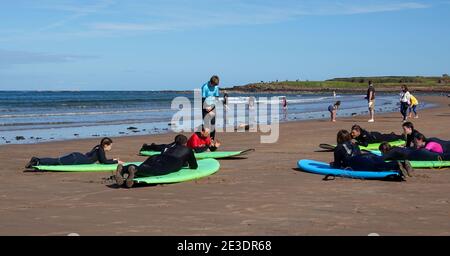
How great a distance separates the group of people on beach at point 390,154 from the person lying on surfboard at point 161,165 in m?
2.58

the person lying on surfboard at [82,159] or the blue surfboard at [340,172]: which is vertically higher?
the person lying on surfboard at [82,159]

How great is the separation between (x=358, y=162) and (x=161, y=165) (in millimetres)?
3325

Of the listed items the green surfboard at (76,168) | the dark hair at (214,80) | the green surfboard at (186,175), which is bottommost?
the green surfboard at (76,168)

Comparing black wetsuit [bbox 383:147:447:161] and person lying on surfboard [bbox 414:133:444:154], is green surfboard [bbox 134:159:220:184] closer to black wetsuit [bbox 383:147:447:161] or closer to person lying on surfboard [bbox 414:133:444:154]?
black wetsuit [bbox 383:147:447:161]

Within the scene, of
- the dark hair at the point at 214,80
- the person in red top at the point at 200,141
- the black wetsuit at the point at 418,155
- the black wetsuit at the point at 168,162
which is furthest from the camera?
the dark hair at the point at 214,80

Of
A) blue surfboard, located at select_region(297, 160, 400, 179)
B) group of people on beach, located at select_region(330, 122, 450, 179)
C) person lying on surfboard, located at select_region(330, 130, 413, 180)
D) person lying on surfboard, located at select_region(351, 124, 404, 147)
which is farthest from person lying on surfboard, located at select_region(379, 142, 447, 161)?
person lying on surfboard, located at select_region(351, 124, 404, 147)

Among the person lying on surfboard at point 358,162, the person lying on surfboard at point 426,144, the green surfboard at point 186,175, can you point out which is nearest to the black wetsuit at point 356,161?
the person lying on surfboard at point 358,162

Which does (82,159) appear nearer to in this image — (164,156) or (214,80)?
(164,156)

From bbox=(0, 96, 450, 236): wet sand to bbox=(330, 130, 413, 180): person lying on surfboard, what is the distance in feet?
0.95

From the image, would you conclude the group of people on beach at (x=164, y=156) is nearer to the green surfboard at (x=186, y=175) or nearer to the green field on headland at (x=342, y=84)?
the green surfboard at (x=186, y=175)

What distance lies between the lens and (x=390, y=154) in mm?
11344

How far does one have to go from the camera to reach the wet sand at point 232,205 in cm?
694

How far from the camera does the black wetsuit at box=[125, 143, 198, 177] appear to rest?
10.1m

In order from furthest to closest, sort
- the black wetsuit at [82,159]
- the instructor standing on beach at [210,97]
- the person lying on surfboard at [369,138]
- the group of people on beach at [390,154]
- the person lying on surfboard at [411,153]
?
the instructor standing on beach at [210,97] < the person lying on surfboard at [369,138] < the black wetsuit at [82,159] < the person lying on surfboard at [411,153] < the group of people on beach at [390,154]
